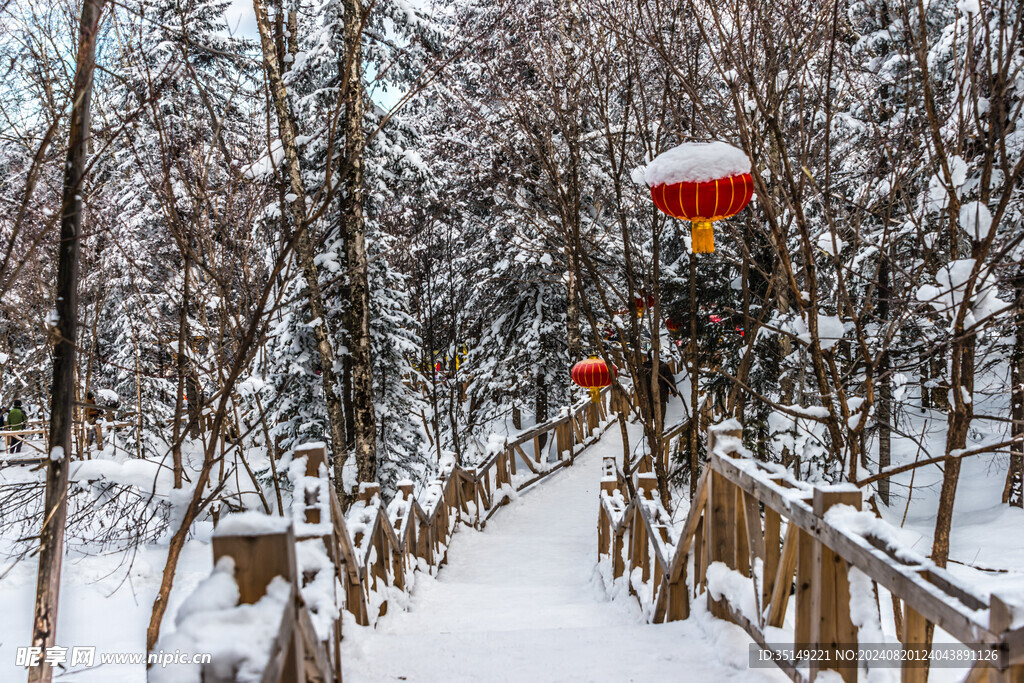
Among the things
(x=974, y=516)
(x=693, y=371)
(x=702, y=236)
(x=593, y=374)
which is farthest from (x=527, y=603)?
(x=974, y=516)

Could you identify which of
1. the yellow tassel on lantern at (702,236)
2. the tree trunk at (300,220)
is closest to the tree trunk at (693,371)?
the yellow tassel on lantern at (702,236)

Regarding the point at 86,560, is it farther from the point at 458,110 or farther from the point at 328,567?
the point at 458,110

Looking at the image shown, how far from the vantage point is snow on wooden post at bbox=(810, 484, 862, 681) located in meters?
2.70

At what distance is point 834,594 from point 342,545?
9.16ft

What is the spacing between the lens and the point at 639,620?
5.53 meters

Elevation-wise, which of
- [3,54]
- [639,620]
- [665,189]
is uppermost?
[3,54]

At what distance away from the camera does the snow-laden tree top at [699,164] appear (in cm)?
425

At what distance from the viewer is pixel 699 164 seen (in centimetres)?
432

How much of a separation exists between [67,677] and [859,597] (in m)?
7.52

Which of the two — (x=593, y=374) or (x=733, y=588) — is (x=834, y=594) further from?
(x=593, y=374)

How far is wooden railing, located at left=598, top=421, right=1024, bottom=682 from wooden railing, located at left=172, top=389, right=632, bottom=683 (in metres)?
1.59

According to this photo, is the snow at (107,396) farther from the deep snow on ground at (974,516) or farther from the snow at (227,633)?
the snow at (227,633)

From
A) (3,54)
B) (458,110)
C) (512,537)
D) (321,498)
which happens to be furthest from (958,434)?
(458,110)

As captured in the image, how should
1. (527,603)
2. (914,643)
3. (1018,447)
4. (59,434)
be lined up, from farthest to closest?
(1018,447), (527,603), (59,434), (914,643)
